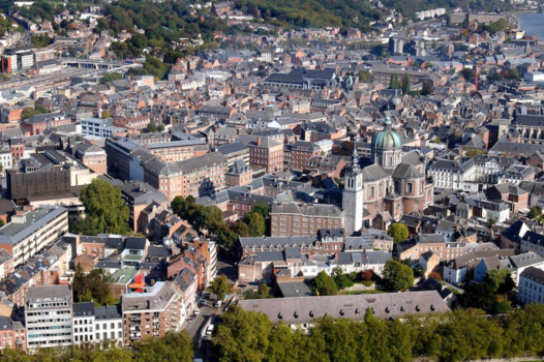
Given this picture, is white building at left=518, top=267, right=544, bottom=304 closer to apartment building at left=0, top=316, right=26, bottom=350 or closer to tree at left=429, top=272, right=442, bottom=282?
tree at left=429, top=272, right=442, bottom=282

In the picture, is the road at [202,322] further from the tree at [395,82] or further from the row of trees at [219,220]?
the tree at [395,82]

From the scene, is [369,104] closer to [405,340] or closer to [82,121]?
[82,121]

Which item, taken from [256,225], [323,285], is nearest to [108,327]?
[323,285]

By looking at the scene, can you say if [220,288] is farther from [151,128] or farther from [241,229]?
[151,128]

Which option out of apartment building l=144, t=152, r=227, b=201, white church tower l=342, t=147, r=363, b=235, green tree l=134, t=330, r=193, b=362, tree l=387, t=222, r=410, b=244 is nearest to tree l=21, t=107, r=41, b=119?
apartment building l=144, t=152, r=227, b=201

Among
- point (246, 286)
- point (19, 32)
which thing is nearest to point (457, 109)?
point (246, 286)

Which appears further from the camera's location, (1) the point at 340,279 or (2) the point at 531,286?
(1) the point at 340,279
